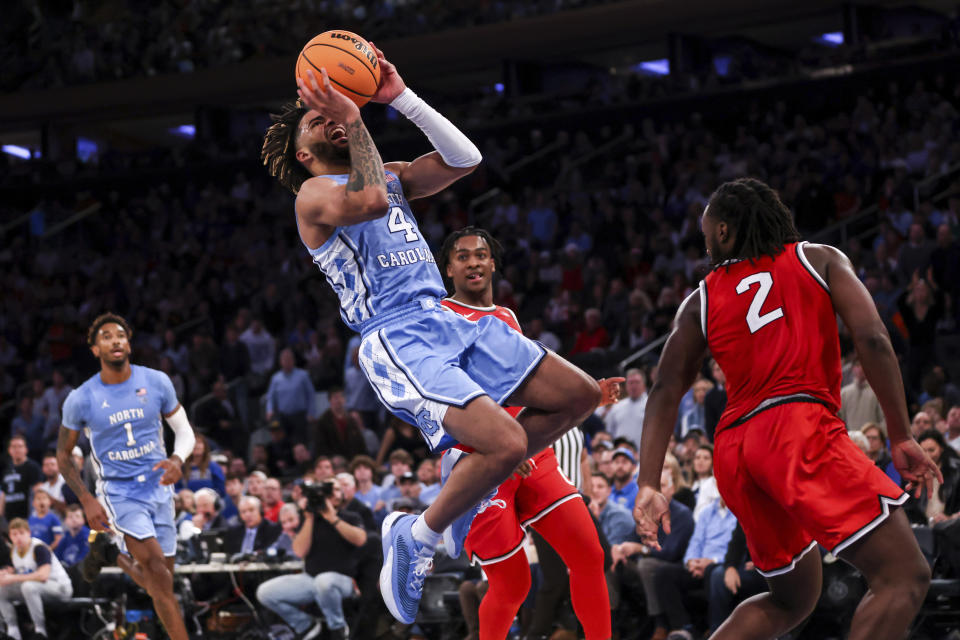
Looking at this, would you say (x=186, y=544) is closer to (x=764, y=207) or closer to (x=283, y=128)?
(x=283, y=128)

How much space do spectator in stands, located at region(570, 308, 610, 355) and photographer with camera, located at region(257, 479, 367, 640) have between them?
5.51 meters

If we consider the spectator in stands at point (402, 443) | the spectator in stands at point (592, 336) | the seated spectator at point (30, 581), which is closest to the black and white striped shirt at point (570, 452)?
the seated spectator at point (30, 581)

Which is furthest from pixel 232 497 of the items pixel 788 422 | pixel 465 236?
pixel 788 422

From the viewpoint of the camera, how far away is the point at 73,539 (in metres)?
13.0

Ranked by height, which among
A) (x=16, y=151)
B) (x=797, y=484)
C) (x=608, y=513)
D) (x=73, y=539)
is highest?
(x=16, y=151)

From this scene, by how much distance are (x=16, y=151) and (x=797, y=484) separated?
2910cm

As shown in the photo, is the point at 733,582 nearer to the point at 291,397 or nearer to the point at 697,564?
the point at 697,564

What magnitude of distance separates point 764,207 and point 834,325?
0.52 meters

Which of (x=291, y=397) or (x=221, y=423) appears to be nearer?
(x=291, y=397)

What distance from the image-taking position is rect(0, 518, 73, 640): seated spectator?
11.6 m

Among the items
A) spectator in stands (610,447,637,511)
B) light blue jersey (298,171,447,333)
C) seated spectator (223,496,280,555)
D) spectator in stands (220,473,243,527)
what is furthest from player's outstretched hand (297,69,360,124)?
spectator in stands (220,473,243,527)

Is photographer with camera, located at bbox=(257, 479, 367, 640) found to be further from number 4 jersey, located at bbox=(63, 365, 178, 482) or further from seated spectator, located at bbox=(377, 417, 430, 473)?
seated spectator, located at bbox=(377, 417, 430, 473)

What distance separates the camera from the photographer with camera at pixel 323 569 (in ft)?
33.4

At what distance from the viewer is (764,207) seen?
4609 millimetres
